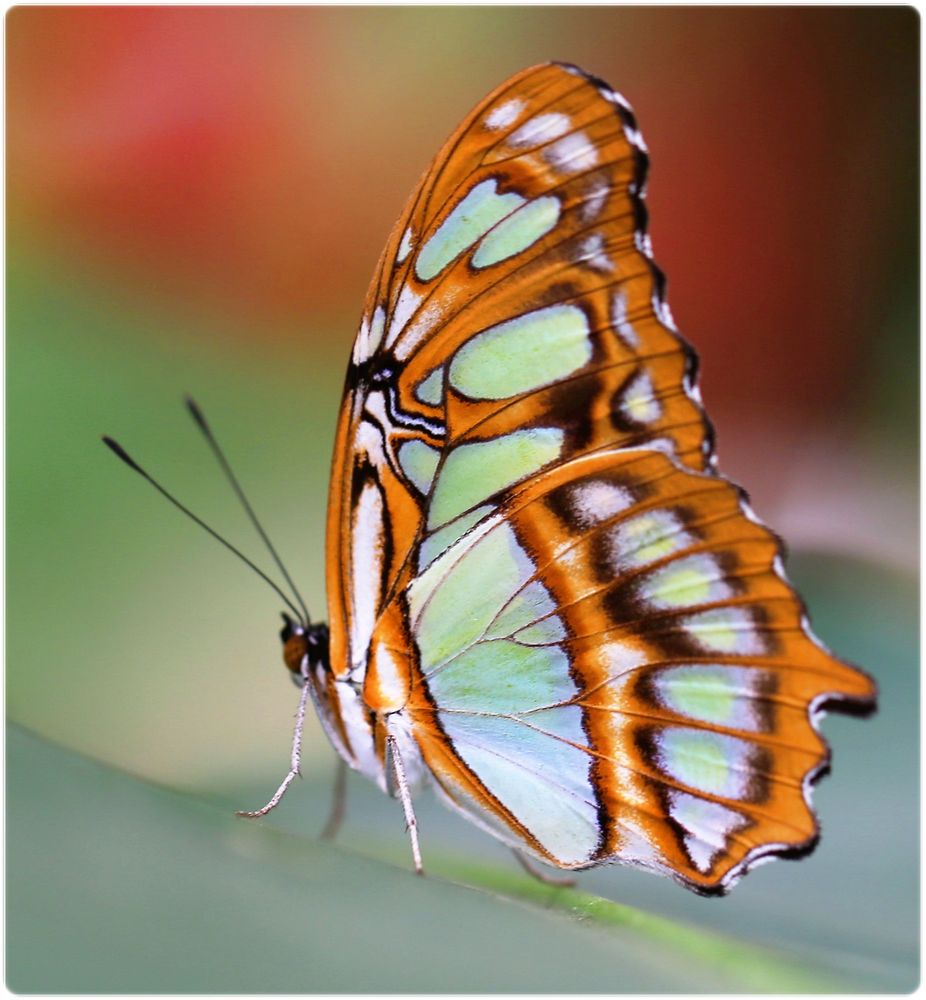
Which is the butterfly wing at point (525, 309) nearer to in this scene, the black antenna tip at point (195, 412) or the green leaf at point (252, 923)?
the black antenna tip at point (195, 412)

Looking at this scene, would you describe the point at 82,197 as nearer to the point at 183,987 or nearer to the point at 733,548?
the point at 733,548

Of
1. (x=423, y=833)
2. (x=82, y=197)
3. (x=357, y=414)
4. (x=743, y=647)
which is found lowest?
(x=423, y=833)

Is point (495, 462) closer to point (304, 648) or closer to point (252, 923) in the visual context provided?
point (304, 648)

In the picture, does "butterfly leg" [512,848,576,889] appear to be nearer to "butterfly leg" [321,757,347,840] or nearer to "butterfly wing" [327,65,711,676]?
"butterfly leg" [321,757,347,840]

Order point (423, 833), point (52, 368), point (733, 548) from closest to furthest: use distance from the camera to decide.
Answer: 1. point (733, 548)
2. point (423, 833)
3. point (52, 368)

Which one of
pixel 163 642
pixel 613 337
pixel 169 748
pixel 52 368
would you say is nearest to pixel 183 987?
pixel 613 337

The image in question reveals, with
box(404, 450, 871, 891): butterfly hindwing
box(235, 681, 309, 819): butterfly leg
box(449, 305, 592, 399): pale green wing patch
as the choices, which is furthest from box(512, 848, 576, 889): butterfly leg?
box(449, 305, 592, 399): pale green wing patch

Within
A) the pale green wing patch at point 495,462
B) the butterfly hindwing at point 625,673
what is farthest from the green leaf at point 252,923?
the pale green wing patch at point 495,462
